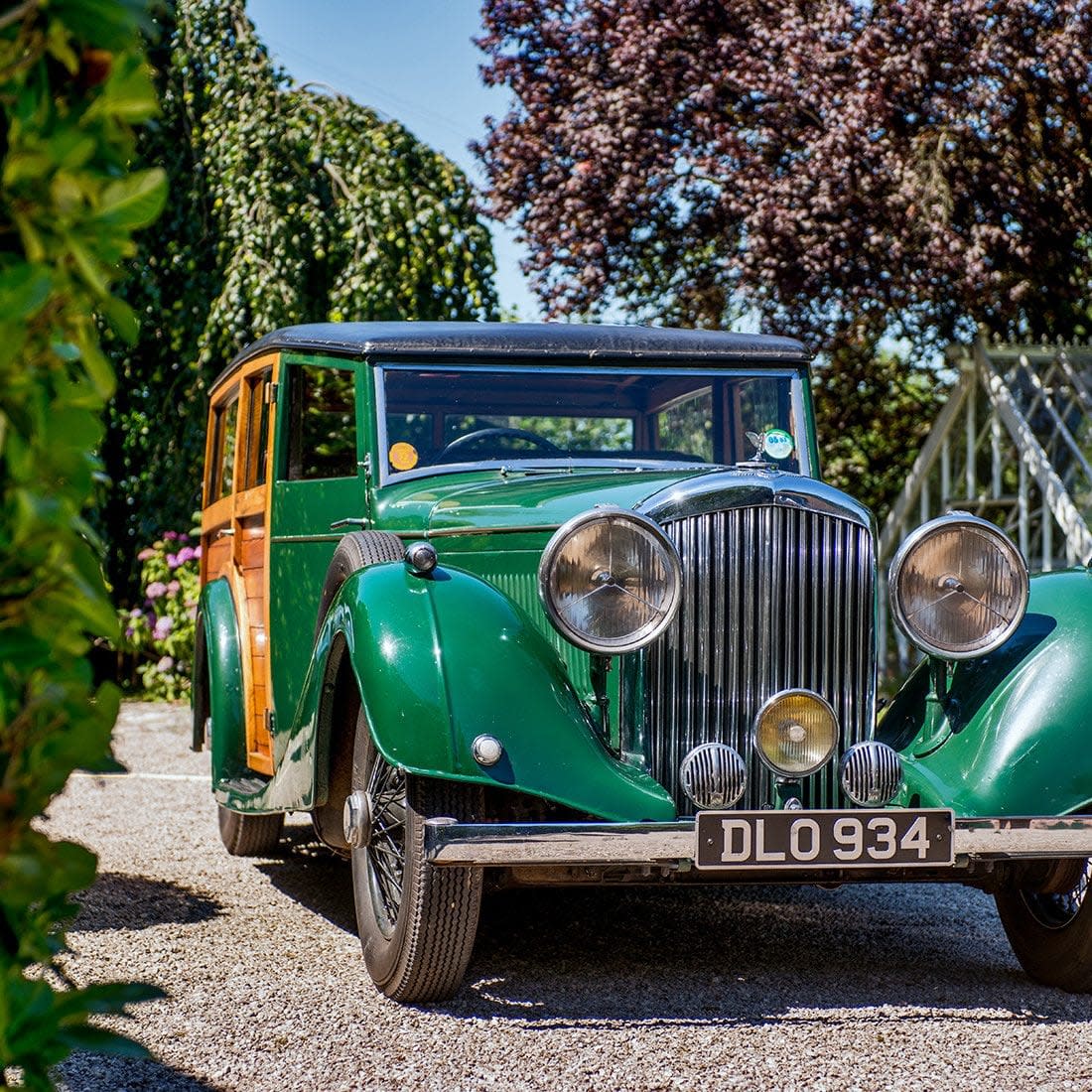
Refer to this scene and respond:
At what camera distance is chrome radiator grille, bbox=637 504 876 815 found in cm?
384

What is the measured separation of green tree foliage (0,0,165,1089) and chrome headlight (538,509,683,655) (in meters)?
2.06

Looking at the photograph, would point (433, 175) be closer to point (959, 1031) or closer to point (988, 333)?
point (988, 333)

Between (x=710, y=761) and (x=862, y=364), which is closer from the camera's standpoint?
(x=710, y=761)

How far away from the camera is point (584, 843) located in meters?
3.42

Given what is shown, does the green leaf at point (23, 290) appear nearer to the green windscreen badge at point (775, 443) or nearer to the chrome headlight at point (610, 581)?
the chrome headlight at point (610, 581)

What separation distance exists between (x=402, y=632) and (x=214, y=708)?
190 centimetres

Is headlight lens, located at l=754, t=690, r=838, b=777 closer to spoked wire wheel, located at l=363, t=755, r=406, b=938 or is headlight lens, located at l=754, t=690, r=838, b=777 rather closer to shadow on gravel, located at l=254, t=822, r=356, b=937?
spoked wire wheel, located at l=363, t=755, r=406, b=938

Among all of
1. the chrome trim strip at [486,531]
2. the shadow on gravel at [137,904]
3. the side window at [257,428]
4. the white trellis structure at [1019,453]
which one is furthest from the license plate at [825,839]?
the white trellis structure at [1019,453]

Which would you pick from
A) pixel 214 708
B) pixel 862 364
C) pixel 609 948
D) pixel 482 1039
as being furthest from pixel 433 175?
pixel 482 1039

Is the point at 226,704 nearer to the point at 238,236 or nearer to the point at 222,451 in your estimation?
the point at 222,451

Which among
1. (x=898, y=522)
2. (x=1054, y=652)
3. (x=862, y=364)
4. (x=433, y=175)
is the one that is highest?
(x=433, y=175)

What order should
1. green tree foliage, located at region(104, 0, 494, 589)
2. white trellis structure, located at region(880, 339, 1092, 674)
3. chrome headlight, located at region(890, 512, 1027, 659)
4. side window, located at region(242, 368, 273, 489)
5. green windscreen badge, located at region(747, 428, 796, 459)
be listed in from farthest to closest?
green tree foliage, located at region(104, 0, 494, 589) < white trellis structure, located at region(880, 339, 1092, 674) < side window, located at region(242, 368, 273, 489) < green windscreen badge, located at region(747, 428, 796, 459) < chrome headlight, located at region(890, 512, 1027, 659)

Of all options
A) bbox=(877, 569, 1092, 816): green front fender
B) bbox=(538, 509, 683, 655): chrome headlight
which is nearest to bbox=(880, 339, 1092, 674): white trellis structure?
bbox=(877, 569, 1092, 816): green front fender

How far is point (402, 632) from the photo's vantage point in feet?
12.0
